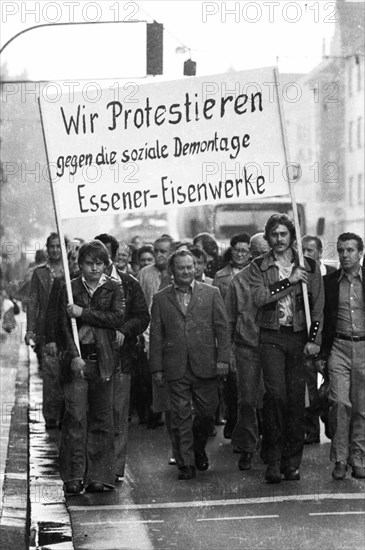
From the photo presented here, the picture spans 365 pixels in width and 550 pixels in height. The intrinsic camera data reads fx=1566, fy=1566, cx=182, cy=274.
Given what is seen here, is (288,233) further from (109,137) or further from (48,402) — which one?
(48,402)

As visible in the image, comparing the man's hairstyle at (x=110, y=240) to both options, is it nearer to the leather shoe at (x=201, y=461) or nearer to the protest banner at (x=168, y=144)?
the protest banner at (x=168, y=144)

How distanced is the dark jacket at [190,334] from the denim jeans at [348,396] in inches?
31.3

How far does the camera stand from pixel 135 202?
1090 centimetres

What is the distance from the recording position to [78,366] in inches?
404

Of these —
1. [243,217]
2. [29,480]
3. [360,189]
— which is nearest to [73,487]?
[29,480]

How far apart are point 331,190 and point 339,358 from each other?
67930mm

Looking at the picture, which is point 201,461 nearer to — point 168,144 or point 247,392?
point 247,392

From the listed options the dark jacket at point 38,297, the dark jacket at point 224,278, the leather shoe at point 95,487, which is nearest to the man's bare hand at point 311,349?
the leather shoe at point 95,487

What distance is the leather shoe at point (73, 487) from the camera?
33.8ft

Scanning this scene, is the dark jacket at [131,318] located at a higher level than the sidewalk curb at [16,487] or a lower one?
higher

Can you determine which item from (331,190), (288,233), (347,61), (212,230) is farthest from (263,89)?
(331,190)

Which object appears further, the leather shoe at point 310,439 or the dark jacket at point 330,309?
the leather shoe at point 310,439

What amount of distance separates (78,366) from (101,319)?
0.35 meters

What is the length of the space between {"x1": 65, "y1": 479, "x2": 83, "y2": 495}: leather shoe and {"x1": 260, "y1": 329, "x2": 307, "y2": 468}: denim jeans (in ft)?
4.40
